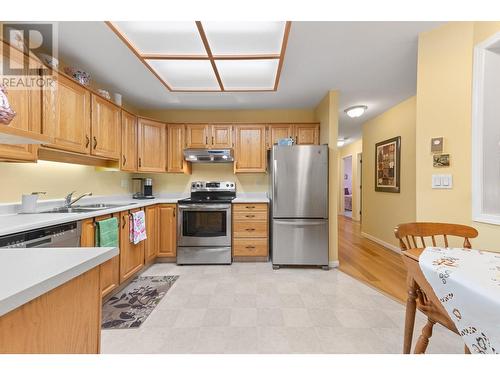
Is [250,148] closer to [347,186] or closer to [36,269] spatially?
[36,269]

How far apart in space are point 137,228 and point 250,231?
1.47 m

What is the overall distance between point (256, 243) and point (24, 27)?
321 centimetres

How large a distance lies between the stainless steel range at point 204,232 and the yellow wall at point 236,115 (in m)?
1.57

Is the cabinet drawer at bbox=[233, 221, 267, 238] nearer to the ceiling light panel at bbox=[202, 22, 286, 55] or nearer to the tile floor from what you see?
the tile floor

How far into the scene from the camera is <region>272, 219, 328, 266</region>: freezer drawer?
285 centimetres

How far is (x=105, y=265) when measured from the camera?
81.7 inches

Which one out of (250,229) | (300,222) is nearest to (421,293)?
(300,222)

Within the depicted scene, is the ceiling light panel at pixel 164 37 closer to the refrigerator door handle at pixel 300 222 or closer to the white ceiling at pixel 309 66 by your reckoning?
the white ceiling at pixel 309 66

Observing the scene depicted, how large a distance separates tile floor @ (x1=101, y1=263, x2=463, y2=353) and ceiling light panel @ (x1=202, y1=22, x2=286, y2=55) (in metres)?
2.37

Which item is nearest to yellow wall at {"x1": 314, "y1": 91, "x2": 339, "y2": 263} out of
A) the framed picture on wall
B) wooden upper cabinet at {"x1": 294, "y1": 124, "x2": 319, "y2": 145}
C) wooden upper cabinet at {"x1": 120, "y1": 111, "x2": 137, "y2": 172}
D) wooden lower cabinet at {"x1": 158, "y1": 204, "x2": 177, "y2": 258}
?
wooden upper cabinet at {"x1": 294, "y1": 124, "x2": 319, "y2": 145}

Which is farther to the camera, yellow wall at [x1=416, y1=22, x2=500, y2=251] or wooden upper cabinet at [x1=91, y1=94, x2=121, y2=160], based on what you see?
wooden upper cabinet at [x1=91, y1=94, x2=121, y2=160]
